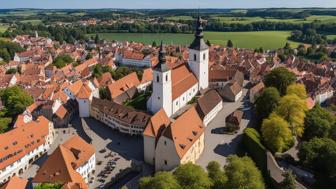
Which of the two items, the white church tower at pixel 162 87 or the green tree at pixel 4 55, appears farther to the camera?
the green tree at pixel 4 55

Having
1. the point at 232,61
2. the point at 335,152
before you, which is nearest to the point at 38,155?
the point at 335,152

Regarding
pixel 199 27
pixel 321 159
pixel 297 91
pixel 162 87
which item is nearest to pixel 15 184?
pixel 162 87

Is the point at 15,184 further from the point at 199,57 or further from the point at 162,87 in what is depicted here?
the point at 199,57

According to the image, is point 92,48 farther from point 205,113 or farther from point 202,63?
point 205,113

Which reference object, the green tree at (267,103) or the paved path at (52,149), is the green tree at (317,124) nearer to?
the green tree at (267,103)

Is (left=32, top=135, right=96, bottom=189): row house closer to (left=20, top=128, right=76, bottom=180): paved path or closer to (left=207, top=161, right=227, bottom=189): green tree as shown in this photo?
(left=20, top=128, right=76, bottom=180): paved path

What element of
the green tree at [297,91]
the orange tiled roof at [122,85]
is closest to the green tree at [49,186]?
the orange tiled roof at [122,85]

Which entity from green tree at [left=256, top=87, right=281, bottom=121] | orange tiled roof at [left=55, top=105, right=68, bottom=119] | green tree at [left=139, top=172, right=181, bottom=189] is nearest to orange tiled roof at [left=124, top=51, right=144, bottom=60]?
orange tiled roof at [left=55, top=105, right=68, bottom=119]
